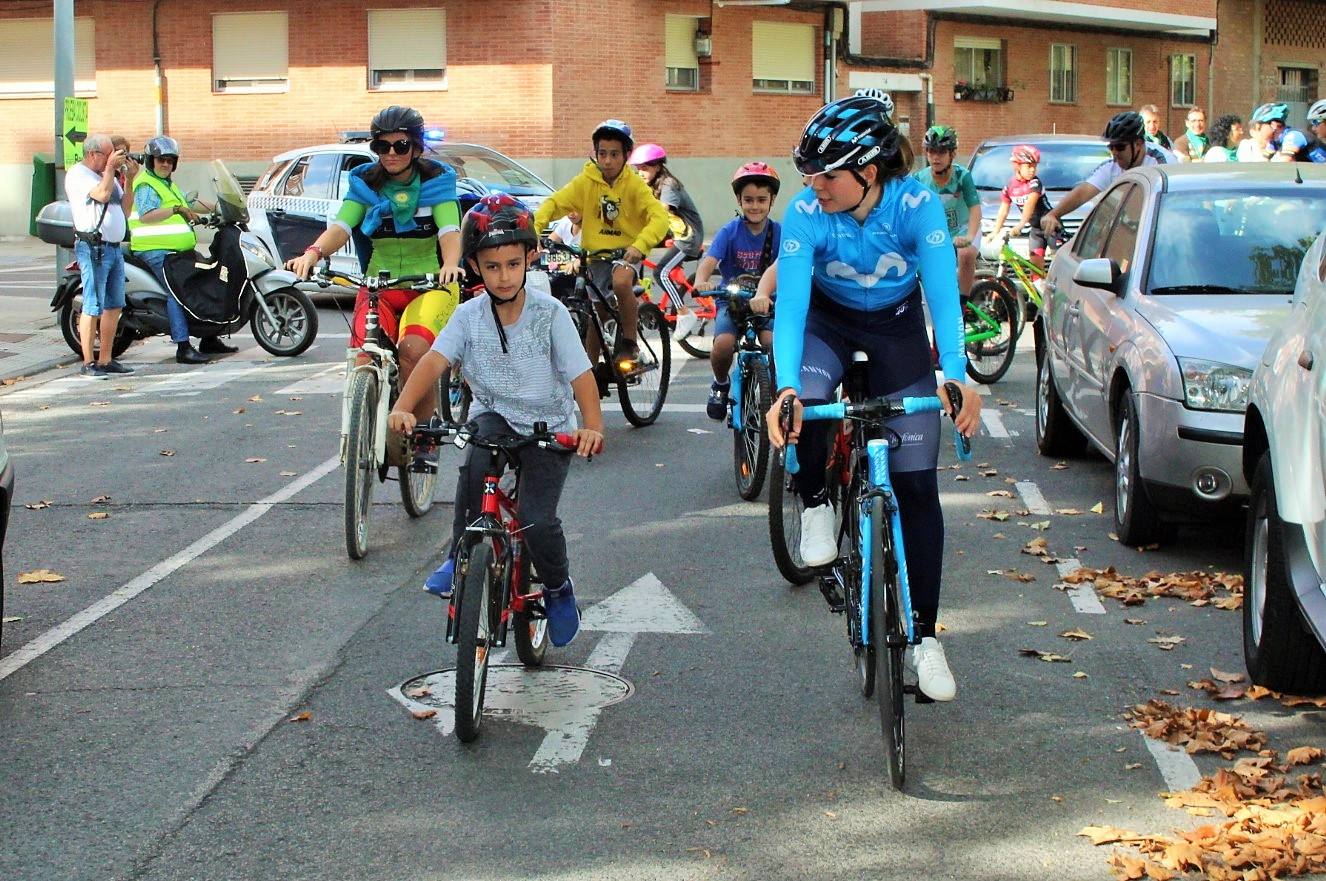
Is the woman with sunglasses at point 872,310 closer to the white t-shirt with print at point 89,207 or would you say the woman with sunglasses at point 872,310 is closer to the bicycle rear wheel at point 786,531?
the bicycle rear wheel at point 786,531

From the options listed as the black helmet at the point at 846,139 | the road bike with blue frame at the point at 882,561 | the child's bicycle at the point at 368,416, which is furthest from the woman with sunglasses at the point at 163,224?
the road bike with blue frame at the point at 882,561

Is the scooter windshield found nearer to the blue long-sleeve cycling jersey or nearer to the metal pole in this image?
the metal pole

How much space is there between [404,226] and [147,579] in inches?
85.8

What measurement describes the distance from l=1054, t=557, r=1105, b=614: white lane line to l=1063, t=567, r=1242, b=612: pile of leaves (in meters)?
0.04

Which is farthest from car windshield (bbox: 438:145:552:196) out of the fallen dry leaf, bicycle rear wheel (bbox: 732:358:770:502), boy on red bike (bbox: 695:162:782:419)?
the fallen dry leaf

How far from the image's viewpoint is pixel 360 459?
808 centimetres

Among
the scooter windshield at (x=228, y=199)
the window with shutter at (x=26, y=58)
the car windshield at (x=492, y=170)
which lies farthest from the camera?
the window with shutter at (x=26, y=58)

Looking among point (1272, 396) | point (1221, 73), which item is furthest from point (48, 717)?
point (1221, 73)

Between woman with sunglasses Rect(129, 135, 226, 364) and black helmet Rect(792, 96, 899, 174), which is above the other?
black helmet Rect(792, 96, 899, 174)

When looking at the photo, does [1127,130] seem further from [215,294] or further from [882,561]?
[882,561]

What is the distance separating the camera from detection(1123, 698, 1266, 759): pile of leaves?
537 cm

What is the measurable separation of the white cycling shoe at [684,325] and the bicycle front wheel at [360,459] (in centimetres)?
725

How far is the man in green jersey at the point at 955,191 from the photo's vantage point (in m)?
12.8

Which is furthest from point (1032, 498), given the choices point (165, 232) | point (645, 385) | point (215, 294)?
point (165, 232)
